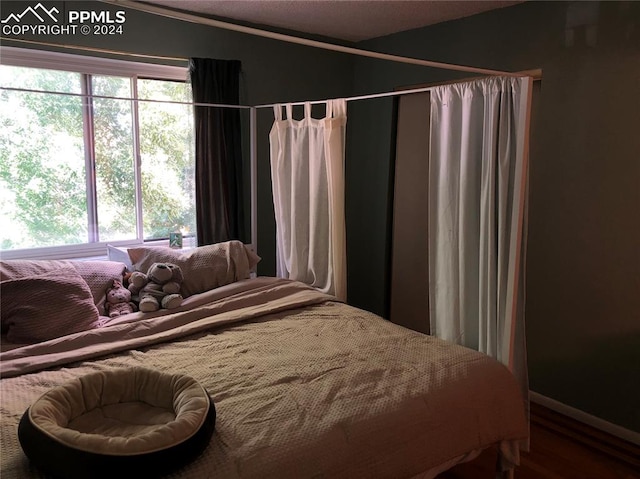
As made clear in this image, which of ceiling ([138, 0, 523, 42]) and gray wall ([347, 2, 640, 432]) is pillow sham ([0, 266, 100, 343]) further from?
gray wall ([347, 2, 640, 432])

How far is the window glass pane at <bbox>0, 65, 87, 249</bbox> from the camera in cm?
293

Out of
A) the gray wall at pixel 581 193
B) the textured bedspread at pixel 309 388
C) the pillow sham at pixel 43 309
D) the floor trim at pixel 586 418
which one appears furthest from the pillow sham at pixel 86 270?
the floor trim at pixel 586 418

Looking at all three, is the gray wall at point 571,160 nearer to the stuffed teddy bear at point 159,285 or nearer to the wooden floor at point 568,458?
the wooden floor at point 568,458

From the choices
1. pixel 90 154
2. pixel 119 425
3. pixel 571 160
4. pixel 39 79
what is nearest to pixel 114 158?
pixel 90 154

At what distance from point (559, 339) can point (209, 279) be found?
6.73 feet

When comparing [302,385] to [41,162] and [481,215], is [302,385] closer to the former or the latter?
[481,215]

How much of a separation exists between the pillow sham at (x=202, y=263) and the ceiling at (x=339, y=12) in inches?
58.7

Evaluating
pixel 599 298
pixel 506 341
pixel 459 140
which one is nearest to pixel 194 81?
pixel 459 140

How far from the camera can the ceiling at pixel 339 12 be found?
316 cm

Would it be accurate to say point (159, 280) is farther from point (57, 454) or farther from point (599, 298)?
point (599, 298)

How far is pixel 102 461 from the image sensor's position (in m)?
1.38

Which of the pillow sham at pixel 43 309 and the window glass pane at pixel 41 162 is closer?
the pillow sham at pixel 43 309

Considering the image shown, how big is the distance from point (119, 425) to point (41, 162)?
1.98 meters

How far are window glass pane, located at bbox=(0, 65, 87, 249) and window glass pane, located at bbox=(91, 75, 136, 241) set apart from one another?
100mm
